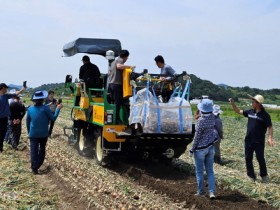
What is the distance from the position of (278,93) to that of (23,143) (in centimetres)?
9523

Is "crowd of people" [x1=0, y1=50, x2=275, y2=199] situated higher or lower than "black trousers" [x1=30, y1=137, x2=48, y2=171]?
higher

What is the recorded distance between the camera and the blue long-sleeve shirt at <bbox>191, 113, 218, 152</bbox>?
7.21 metres

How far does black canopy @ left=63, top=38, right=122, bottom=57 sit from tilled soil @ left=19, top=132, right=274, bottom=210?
11.1ft

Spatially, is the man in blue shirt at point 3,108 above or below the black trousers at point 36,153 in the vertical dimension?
above

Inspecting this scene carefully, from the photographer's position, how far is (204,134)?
7250 millimetres

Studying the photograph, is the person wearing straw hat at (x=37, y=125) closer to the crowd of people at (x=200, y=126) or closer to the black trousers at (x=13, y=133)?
the crowd of people at (x=200, y=126)

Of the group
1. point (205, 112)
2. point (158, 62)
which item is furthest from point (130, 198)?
point (158, 62)

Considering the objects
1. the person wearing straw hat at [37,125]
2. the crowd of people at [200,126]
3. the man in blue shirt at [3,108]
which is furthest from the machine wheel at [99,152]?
the man in blue shirt at [3,108]

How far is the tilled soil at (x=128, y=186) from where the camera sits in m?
6.88

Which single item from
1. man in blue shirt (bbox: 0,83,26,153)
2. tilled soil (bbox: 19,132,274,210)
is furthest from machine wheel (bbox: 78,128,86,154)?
man in blue shirt (bbox: 0,83,26,153)

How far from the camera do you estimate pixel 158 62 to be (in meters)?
9.94

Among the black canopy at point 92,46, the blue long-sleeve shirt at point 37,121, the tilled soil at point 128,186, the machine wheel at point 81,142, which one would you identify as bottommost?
the tilled soil at point 128,186

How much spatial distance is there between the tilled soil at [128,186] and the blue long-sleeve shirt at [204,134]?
0.93 m

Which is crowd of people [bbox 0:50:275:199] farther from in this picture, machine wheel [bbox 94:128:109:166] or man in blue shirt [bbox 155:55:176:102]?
machine wheel [bbox 94:128:109:166]
